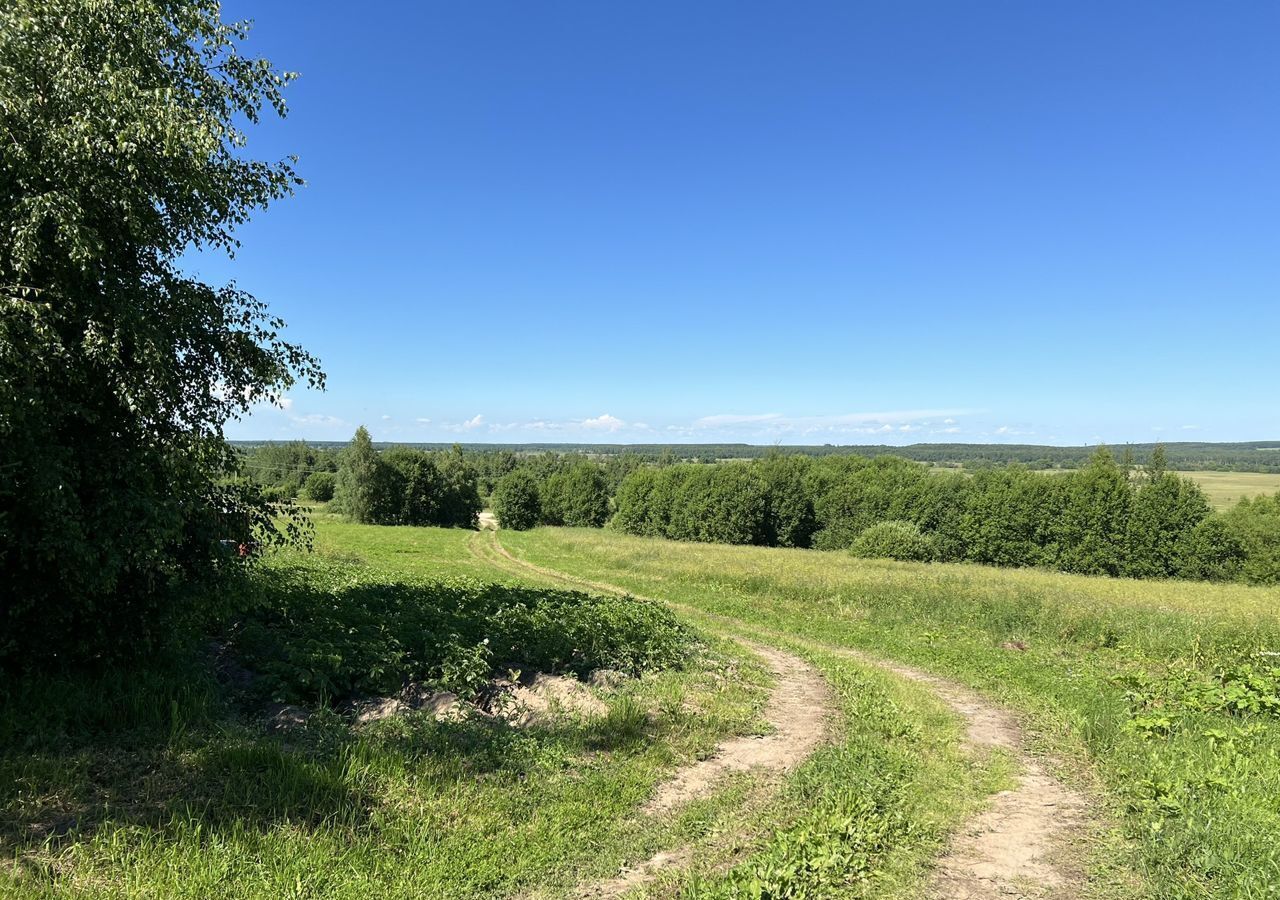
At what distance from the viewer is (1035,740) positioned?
29.2 feet

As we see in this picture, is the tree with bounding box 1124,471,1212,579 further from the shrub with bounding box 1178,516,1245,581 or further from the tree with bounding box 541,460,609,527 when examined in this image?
the tree with bounding box 541,460,609,527

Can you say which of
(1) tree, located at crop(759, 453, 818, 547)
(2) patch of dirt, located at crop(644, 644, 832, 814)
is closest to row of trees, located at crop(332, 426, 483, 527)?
(1) tree, located at crop(759, 453, 818, 547)

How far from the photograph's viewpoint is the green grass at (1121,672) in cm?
542

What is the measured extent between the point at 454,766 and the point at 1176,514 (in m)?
62.4

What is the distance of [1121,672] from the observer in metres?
13.5

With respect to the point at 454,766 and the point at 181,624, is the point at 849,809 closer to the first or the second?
the point at 454,766

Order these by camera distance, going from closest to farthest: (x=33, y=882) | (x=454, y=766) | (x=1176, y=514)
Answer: (x=33, y=882), (x=454, y=766), (x=1176, y=514)

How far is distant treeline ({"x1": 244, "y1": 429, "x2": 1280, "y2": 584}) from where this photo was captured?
50.8 metres

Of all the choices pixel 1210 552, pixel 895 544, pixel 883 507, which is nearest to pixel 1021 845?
pixel 895 544

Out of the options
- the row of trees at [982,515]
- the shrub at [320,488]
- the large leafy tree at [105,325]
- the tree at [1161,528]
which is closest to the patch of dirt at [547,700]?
the large leafy tree at [105,325]

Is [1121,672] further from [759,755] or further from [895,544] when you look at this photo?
[895,544]

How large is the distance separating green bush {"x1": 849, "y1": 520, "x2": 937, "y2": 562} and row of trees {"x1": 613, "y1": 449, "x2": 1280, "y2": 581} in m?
0.13

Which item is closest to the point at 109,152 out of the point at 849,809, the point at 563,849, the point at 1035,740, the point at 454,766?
the point at 454,766

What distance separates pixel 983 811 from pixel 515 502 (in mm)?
83087
